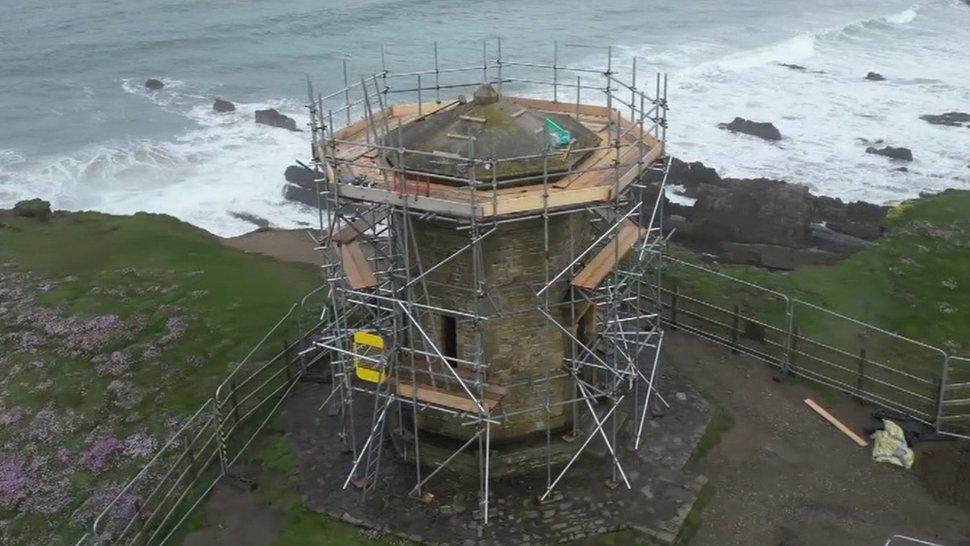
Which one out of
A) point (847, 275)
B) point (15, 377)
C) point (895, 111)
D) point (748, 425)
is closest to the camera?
point (748, 425)

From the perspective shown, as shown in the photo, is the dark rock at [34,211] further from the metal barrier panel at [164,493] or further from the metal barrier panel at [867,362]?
the metal barrier panel at [867,362]

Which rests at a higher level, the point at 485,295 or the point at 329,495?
the point at 485,295

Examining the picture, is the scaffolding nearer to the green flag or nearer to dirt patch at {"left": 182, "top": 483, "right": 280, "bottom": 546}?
the green flag

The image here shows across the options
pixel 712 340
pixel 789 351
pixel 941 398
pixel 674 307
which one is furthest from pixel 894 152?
pixel 941 398

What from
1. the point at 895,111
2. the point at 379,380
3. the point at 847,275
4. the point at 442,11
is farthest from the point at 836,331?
the point at 442,11

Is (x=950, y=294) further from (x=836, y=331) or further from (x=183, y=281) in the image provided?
(x=183, y=281)

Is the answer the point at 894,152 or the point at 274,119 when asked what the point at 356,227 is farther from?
the point at 274,119

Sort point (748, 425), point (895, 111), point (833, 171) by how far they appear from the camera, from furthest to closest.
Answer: point (895, 111), point (833, 171), point (748, 425)

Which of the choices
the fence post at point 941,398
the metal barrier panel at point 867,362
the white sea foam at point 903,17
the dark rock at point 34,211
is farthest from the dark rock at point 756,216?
the white sea foam at point 903,17
